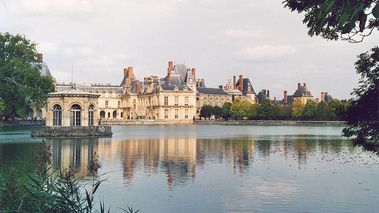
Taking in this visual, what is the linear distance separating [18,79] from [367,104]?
1494 inches

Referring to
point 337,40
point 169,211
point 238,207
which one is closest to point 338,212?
point 238,207

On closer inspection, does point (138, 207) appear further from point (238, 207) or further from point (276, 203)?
point (276, 203)

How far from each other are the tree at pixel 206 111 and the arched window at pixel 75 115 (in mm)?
63745

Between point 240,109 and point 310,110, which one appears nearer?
point 310,110

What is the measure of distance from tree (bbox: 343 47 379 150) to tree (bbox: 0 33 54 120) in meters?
35.5

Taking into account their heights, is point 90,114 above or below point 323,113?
below

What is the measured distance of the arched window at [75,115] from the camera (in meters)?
31.8

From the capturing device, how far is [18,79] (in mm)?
43406

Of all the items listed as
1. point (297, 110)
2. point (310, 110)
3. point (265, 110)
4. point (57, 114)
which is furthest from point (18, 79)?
point (297, 110)

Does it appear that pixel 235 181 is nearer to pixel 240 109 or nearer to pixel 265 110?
pixel 265 110

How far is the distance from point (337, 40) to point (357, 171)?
14.1 feet

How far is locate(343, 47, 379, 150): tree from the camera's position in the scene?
1266cm

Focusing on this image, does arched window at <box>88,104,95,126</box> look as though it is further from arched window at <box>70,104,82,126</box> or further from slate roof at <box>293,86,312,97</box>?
slate roof at <box>293,86,312,97</box>

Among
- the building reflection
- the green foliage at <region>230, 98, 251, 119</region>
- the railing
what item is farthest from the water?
the green foliage at <region>230, 98, 251, 119</region>
